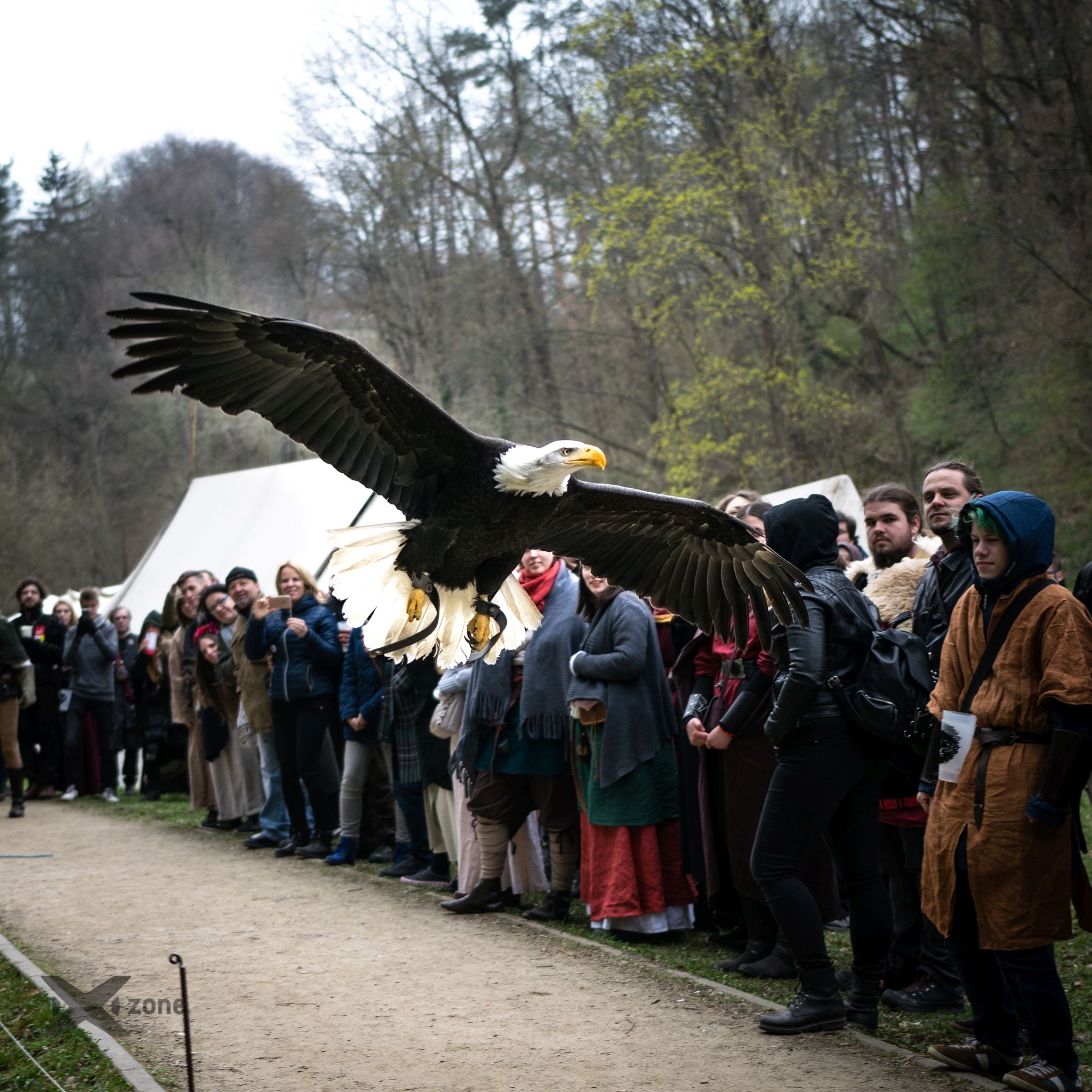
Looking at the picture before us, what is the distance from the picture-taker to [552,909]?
19.0 feet

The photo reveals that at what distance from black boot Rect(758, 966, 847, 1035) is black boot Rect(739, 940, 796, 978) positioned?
2.57ft

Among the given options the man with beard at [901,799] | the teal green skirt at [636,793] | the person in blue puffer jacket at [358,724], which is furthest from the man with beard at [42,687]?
the man with beard at [901,799]

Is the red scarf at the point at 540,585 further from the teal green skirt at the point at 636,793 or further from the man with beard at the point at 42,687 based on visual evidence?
the man with beard at the point at 42,687

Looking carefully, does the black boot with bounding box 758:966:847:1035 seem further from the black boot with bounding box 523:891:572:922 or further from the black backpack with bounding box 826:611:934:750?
the black boot with bounding box 523:891:572:922

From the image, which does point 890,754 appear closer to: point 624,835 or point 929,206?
point 624,835

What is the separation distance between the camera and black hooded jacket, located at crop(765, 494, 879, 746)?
12.3 feet

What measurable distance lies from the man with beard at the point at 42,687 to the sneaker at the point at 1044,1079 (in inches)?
401

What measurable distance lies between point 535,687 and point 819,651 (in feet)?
7.40

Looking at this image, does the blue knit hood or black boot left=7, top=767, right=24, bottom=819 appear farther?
black boot left=7, top=767, right=24, bottom=819

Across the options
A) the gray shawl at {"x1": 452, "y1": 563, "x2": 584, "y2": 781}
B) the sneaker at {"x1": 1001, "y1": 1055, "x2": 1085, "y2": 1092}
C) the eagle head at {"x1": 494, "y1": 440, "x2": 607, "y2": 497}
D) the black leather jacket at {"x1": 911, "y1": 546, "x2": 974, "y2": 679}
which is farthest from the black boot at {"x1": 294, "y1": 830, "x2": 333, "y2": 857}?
the sneaker at {"x1": 1001, "y1": 1055, "x2": 1085, "y2": 1092}

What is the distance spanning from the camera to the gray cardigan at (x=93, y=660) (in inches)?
441

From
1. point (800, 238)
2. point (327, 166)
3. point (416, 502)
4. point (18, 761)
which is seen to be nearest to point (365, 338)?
point (327, 166)

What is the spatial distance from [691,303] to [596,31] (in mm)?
5090

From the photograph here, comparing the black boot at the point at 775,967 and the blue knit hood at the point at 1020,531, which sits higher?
the blue knit hood at the point at 1020,531
